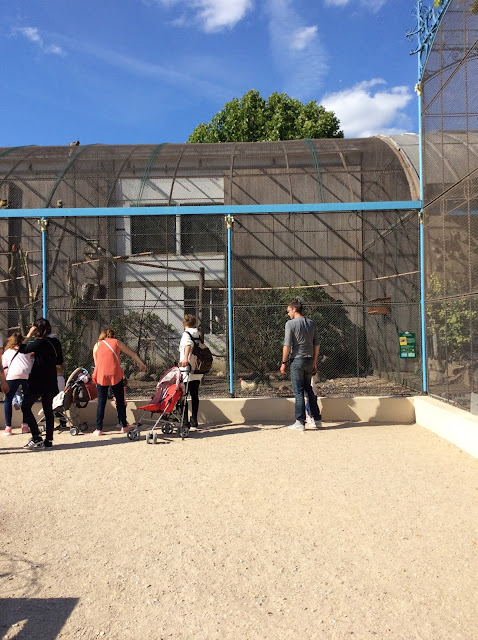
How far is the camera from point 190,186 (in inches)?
440

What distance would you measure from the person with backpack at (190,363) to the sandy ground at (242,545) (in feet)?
3.96

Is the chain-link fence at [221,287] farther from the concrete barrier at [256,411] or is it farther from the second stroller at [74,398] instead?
the second stroller at [74,398]

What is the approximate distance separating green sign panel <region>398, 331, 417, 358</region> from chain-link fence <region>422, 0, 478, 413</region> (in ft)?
0.87

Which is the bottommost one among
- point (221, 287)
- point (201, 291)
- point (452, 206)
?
point (201, 291)

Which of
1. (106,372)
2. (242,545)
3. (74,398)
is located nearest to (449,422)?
(242,545)

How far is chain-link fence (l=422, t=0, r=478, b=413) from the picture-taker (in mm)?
6121

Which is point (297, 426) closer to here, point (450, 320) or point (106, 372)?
point (450, 320)

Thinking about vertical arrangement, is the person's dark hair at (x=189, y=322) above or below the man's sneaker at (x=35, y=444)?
above

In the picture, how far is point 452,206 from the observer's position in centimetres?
683

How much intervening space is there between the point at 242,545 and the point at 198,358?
3783 millimetres

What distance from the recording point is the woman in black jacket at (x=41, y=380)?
642cm

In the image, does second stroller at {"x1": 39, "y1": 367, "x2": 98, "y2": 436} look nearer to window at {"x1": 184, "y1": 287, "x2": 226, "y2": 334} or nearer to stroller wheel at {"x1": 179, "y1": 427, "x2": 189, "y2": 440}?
stroller wheel at {"x1": 179, "y1": 427, "x2": 189, "y2": 440}

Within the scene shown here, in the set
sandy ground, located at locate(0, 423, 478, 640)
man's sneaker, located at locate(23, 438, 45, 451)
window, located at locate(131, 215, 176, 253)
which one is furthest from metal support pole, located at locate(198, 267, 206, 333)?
sandy ground, located at locate(0, 423, 478, 640)

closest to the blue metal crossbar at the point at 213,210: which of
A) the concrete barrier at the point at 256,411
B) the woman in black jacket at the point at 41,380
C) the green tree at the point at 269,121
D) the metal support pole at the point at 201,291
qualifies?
the woman in black jacket at the point at 41,380
